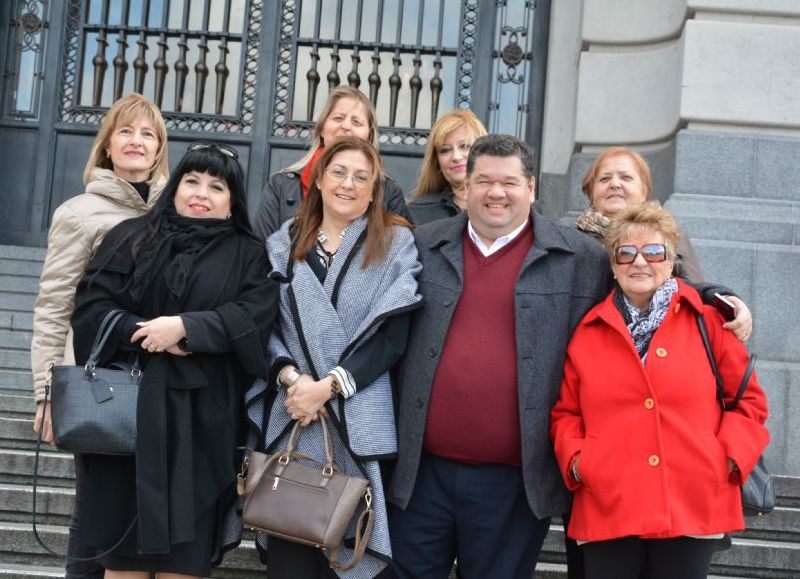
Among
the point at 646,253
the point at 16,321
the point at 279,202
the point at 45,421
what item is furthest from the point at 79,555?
the point at 16,321

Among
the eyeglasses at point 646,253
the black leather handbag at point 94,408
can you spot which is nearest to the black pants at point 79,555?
the black leather handbag at point 94,408

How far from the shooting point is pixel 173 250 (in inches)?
138

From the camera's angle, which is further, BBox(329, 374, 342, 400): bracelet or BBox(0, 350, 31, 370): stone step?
BBox(0, 350, 31, 370): stone step

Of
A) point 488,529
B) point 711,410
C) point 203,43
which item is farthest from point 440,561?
point 203,43

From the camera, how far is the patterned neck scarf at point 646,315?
10.8 feet

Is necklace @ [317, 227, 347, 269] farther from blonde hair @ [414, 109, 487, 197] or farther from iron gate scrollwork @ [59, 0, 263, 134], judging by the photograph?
iron gate scrollwork @ [59, 0, 263, 134]

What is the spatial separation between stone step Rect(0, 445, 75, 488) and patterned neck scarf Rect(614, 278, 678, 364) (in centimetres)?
300

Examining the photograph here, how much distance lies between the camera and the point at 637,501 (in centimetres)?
312

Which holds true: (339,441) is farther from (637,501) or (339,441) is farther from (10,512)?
(10,512)

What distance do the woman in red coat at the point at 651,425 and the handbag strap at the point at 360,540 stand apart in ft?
2.20

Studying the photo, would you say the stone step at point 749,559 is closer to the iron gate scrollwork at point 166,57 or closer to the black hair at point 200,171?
the black hair at point 200,171

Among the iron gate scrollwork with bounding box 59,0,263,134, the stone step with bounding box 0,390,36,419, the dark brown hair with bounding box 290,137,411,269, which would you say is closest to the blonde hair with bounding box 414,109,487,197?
the dark brown hair with bounding box 290,137,411,269

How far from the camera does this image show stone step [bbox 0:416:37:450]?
516 cm

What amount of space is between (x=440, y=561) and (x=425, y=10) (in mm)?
5225
